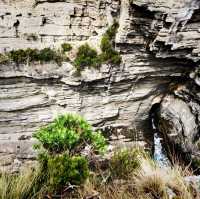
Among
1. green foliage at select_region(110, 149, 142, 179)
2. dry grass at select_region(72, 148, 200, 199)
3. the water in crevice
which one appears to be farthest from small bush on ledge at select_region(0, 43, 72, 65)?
dry grass at select_region(72, 148, 200, 199)

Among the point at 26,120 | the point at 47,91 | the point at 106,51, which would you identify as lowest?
the point at 26,120

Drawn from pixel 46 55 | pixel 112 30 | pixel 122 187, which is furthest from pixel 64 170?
pixel 112 30

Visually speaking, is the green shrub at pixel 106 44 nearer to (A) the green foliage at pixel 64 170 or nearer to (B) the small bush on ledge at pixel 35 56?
(B) the small bush on ledge at pixel 35 56

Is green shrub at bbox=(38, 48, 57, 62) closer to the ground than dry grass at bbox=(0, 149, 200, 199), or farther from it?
closer to the ground

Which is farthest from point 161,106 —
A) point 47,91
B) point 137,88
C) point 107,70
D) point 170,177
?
point 170,177

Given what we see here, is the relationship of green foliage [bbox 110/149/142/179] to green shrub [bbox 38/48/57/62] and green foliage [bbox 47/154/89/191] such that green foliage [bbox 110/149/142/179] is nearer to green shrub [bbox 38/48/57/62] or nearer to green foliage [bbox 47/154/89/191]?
green foliage [bbox 47/154/89/191]

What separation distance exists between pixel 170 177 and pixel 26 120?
681cm

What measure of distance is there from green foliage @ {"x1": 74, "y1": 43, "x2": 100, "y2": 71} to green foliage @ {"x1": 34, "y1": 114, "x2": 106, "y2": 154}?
4400mm

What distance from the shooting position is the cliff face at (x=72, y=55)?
12.0m

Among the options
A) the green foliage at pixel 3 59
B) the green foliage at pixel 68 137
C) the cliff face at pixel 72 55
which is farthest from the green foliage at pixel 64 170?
the green foliage at pixel 3 59

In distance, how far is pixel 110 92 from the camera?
13148mm

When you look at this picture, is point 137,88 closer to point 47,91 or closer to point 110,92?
point 110,92

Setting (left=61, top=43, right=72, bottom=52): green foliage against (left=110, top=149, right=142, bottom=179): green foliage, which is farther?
(left=61, top=43, right=72, bottom=52): green foliage

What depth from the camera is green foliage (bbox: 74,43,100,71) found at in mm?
12484
